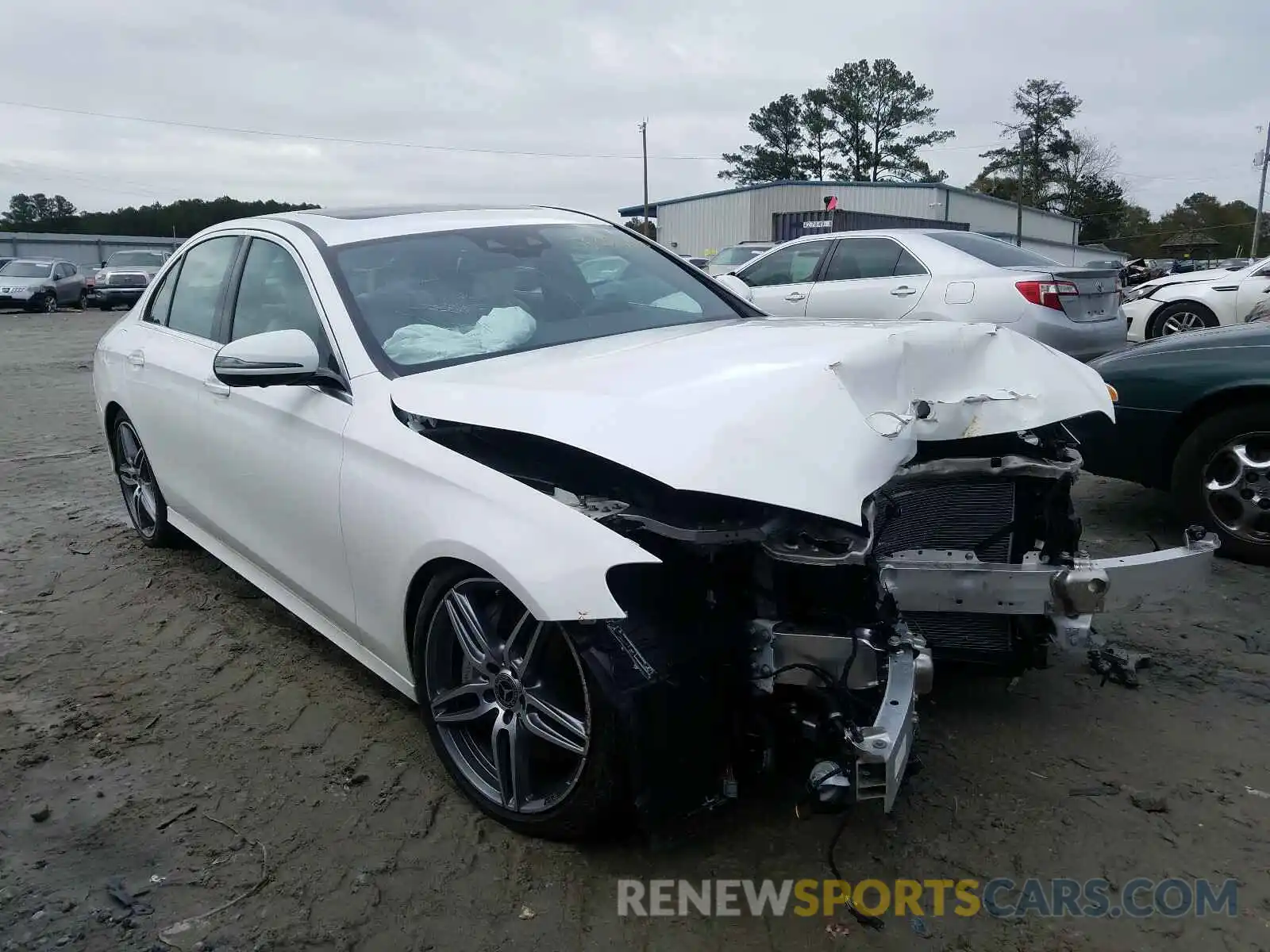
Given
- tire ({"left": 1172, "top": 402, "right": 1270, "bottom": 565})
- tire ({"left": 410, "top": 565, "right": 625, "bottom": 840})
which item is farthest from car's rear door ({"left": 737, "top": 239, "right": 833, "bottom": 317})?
tire ({"left": 410, "top": 565, "right": 625, "bottom": 840})

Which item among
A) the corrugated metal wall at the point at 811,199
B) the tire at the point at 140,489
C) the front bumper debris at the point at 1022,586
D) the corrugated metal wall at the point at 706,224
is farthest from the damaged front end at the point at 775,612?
the corrugated metal wall at the point at 811,199

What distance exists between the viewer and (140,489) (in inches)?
198

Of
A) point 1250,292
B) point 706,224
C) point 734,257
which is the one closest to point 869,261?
point 1250,292

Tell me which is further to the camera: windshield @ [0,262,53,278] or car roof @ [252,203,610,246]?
windshield @ [0,262,53,278]

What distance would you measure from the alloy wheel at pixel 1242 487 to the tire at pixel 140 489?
4.92 metres

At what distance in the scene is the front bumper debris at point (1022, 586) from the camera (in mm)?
2650

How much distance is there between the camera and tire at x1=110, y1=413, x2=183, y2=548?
15.8 feet

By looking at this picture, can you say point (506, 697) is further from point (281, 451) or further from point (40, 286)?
point (40, 286)

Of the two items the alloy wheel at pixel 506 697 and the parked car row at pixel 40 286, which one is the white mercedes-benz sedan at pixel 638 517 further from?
the parked car row at pixel 40 286

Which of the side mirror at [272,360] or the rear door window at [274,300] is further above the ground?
the rear door window at [274,300]

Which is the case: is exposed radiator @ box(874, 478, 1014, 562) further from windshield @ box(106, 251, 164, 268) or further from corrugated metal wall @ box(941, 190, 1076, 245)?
corrugated metal wall @ box(941, 190, 1076, 245)

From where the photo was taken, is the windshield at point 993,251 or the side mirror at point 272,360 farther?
the windshield at point 993,251

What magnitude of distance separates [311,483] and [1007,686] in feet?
8.13

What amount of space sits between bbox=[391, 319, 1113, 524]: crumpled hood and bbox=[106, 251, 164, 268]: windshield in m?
29.4
